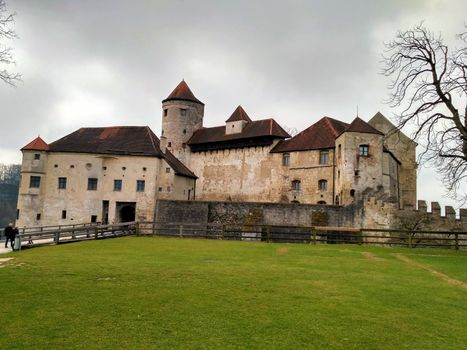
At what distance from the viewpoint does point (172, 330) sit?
21.5 feet

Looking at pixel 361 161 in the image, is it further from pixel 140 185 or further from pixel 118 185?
pixel 118 185

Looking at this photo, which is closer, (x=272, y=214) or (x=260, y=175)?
(x=272, y=214)

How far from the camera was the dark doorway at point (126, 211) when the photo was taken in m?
40.4

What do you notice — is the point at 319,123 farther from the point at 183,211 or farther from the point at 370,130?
the point at 183,211

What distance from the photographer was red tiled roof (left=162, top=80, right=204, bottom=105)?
52.2 meters

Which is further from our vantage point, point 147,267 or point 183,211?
point 183,211

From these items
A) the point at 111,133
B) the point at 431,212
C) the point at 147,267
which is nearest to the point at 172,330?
the point at 147,267

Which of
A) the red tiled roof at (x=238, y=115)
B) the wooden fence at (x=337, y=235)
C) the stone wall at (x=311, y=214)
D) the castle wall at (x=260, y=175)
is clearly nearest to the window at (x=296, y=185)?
the castle wall at (x=260, y=175)

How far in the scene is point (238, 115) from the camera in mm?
50688

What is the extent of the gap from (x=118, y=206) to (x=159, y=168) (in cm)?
519

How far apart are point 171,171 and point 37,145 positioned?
1309cm

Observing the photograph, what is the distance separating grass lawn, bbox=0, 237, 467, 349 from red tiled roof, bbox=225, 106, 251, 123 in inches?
1490

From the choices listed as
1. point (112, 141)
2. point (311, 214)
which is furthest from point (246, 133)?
point (311, 214)

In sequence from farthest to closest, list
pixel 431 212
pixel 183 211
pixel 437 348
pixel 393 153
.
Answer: pixel 393 153, pixel 183 211, pixel 431 212, pixel 437 348
